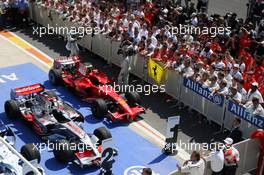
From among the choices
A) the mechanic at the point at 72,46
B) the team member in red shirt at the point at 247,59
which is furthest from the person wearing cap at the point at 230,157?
the mechanic at the point at 72,46

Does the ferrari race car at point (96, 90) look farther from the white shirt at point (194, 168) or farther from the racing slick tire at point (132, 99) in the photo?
the white shirt at point (194, 168)

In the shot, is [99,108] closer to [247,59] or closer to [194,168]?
[194,168]

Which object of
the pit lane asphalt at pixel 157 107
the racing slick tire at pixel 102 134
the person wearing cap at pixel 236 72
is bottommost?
the pit lane asphalt at pixel 157 107

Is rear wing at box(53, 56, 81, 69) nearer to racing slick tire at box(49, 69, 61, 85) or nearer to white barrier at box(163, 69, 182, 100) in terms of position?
racing slick tire at box(49, 69, 61, 85)

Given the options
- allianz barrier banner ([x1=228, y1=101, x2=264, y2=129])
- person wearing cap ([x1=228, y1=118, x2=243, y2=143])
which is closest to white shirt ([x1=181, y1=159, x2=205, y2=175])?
person wearing cap ([x1=228, y1=118, x2=243, y2=143])

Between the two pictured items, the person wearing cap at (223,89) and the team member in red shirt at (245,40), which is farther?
the team member in red shirt at (245,40)

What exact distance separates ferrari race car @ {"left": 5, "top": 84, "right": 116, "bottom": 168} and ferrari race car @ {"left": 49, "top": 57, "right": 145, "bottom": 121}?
1.19 meters

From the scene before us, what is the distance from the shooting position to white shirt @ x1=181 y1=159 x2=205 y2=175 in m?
11.8

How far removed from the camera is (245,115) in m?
15.0

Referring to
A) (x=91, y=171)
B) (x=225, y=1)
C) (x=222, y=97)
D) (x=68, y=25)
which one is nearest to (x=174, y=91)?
(x=222, y=97)

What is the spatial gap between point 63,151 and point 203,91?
5.11 meters

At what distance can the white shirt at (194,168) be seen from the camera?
1181 centimetres

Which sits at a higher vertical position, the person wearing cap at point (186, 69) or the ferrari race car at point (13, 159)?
the person wearing cap at point (186, 69)

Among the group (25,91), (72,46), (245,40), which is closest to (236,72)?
(245,40)
